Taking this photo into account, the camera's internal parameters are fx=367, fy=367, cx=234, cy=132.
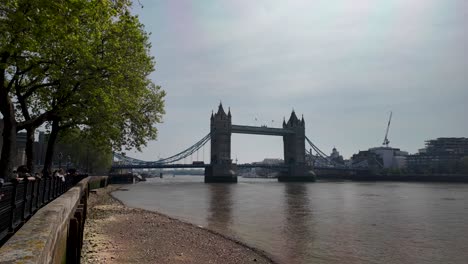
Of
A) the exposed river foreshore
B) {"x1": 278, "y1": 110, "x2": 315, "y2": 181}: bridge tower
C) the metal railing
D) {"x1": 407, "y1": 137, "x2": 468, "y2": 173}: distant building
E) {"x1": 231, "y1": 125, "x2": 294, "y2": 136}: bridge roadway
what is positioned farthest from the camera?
{"x1": 407, "y1": 137, "x2": 468, "y2": 173}: distant building

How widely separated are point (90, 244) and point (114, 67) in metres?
7.39

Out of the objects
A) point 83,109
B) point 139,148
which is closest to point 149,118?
point 139,148

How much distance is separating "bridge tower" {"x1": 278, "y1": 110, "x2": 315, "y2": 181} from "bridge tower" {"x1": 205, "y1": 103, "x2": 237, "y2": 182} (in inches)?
1136

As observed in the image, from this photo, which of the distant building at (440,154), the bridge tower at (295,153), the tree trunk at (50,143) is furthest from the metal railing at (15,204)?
the distant building at (440,154)

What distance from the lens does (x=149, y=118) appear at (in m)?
25.8

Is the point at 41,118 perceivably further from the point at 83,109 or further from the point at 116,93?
the point at 116,93

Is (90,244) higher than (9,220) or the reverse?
the reverse

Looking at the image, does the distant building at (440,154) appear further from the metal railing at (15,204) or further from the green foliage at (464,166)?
the metal railing at (15,204)

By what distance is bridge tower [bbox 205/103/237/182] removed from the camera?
428ft

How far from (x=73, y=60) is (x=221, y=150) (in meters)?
122

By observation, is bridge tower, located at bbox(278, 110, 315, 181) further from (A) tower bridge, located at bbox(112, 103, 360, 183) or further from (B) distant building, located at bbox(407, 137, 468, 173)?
(B) distant building, located at bbox(407, 137, 468, 173)

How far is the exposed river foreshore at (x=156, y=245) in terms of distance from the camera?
1214 centimetres

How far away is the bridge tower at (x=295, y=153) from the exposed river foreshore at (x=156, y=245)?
427 ft

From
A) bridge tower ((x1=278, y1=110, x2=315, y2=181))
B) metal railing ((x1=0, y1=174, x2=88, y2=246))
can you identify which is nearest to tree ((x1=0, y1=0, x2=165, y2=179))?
metal railing ((x1=0, y1=174, x2=88, y2=246))
